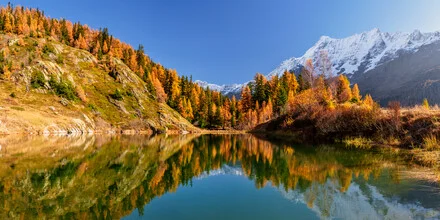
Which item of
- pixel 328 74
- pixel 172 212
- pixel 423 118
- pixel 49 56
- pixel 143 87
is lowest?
pixel 172 212

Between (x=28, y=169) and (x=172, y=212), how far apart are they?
13550mm

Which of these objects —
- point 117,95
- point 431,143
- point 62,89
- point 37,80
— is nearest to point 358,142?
point 431,143

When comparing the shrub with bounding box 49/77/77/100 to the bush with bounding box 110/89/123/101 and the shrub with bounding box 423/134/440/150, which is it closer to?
the bush with bounding box 110/89/123/101

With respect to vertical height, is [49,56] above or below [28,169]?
above

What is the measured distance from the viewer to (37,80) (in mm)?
80125

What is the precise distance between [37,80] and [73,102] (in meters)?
12.7

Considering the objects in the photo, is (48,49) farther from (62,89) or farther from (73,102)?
(73,102)

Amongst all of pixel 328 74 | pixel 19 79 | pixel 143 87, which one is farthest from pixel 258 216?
pixel 143 87

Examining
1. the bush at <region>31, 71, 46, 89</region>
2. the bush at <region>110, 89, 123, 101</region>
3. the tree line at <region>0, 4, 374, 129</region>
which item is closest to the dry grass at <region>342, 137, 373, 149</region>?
the tree line at <region>0, 4, 374, 129</region>

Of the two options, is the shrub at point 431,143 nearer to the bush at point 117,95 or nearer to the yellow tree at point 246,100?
the bush at point 117,95

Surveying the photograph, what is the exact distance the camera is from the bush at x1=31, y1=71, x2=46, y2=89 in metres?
78.3

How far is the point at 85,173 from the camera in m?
16.6

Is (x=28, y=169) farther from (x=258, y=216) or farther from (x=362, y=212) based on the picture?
(x=362, y=212)

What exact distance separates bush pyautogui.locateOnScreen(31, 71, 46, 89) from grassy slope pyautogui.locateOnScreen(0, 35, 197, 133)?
1.24 meters
